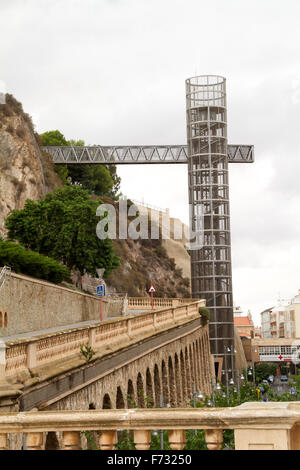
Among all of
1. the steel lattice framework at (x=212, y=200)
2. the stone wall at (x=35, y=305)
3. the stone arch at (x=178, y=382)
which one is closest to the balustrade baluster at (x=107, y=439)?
the stone wall at (x=35, y=305)

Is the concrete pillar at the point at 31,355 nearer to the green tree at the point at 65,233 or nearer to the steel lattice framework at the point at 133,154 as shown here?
the green tree at the point at 65,233

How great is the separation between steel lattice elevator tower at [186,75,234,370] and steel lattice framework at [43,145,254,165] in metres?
4.12

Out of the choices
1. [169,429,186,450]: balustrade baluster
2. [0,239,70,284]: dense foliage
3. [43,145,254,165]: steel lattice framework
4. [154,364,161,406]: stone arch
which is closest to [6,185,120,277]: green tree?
[0,239,70,284]: dense foliage

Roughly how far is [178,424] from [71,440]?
0.93m

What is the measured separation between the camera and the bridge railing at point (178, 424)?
5.30 m

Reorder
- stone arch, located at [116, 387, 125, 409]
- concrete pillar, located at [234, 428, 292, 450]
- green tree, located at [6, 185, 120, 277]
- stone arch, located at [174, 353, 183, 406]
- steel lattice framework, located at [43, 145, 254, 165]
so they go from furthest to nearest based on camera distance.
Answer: steel lattice framework, located at [43, 145, 254, 165] → green tree, located at [6, 185, 120, 277] → stone arch, located at [174, 353, 183, 406] → stone arch, located at [116, 387, 125, 409] → concrete pillar, located at [234, 428, 292, 450]

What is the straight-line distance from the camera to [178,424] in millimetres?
5656

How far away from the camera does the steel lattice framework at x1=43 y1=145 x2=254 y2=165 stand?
7425 cm

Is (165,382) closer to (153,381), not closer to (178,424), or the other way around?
(153,381)

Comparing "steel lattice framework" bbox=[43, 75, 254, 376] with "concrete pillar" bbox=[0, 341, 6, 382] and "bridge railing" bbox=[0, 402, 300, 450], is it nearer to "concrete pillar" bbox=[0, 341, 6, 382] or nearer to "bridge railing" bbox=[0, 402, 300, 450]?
"concrete pillar" bbox=[0, 341, 6, 382]

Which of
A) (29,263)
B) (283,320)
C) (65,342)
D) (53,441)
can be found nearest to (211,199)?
(29,263)
